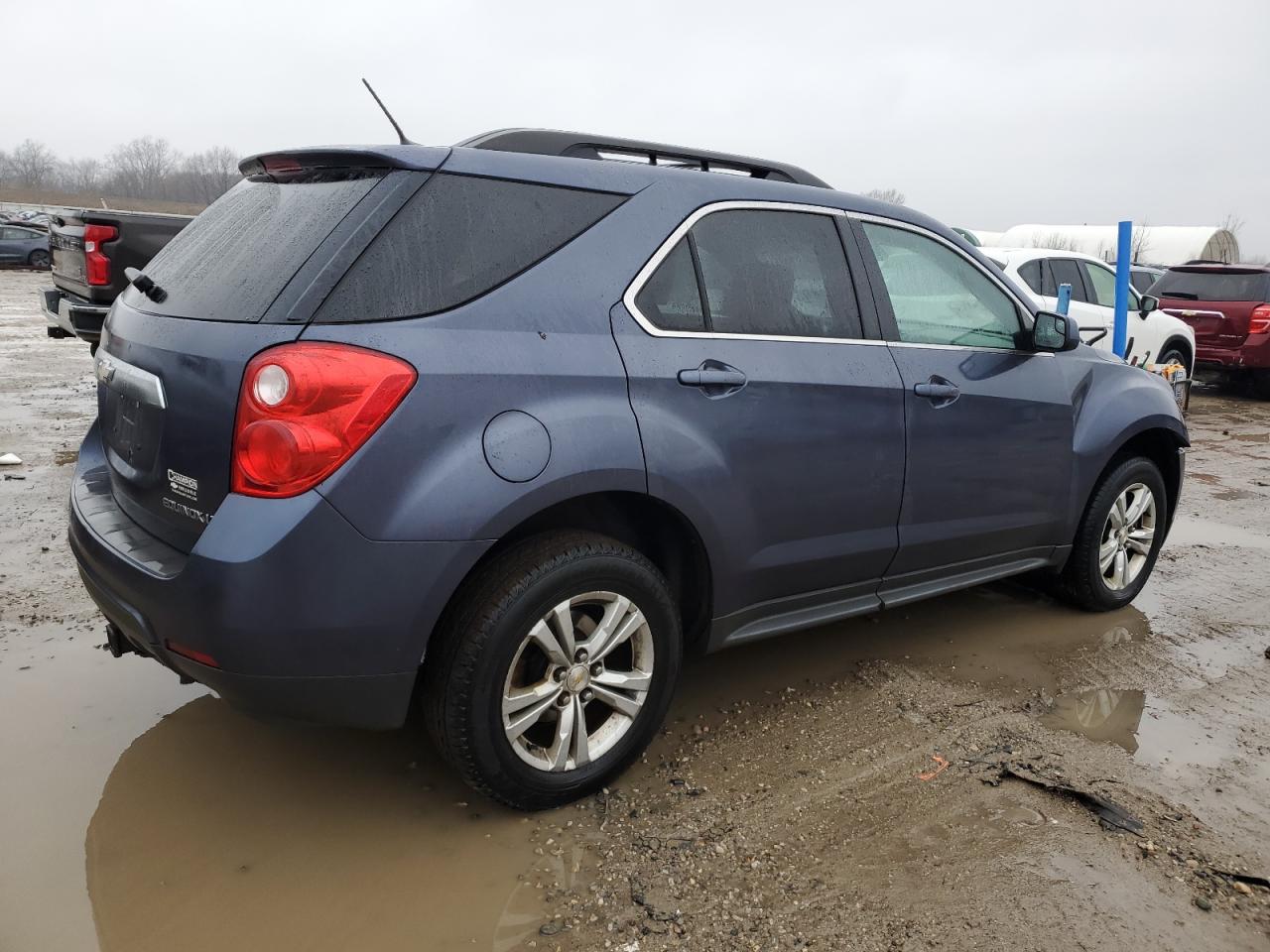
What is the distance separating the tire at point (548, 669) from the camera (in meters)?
2.53

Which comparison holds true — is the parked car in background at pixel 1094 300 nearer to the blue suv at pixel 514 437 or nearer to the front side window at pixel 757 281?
the front side window at pixel 757 281

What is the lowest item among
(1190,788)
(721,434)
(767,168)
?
(1190,788)

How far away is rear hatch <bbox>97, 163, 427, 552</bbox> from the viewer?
2.41m

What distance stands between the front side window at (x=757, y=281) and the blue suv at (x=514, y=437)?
1 centimetres

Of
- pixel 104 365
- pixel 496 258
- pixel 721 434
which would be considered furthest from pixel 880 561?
pixel 104 365

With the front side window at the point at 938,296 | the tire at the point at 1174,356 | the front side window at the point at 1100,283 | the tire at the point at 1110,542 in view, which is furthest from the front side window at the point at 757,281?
the tire at the point at 1174,356

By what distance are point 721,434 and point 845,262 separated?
937mm

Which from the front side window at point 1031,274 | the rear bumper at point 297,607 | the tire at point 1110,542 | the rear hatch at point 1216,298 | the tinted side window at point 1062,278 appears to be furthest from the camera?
the rear hatch at point 1216,298

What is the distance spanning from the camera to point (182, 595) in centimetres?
235

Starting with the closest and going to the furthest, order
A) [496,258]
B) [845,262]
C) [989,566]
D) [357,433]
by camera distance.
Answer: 1. [357,433]
2. [496,258]
3. [845,262]
4. [989,566]

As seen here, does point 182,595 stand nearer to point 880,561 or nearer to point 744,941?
point 744,941

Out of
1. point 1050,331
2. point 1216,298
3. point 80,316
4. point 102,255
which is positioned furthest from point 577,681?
point 1216,298

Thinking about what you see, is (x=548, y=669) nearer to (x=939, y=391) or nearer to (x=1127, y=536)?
(x=939, y=391)

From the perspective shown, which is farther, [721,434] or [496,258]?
[721,434]
